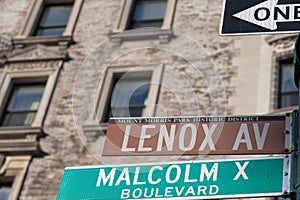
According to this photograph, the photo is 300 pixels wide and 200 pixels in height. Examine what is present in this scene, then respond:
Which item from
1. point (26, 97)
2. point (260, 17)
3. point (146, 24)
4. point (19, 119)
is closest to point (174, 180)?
point (260, 17)

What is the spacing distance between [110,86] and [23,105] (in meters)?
2.21

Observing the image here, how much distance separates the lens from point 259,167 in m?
3.79

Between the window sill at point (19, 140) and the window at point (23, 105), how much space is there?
532 millimetres

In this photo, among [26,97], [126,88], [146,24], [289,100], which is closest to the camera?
[126,88]

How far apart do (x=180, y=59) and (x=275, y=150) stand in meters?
9.14

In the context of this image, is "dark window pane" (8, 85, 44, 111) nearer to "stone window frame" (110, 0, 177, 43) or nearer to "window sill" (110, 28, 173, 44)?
"stone window frame" (110, 0, 177, 43)

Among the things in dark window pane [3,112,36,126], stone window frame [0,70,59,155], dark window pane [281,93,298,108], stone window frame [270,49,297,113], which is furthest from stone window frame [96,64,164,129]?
dark window pane [281,93,298,108]

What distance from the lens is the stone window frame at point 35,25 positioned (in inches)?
558

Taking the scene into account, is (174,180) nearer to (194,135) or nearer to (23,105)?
(194,135)

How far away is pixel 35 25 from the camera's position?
15.1m

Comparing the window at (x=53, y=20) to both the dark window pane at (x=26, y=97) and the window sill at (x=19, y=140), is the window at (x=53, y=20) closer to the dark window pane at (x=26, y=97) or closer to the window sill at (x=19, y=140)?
the dark window pane at (x=26, y=97)

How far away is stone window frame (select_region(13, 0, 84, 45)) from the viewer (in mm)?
14172

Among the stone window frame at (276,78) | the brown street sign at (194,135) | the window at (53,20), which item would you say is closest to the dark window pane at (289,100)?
the stone window frame at (276,78)

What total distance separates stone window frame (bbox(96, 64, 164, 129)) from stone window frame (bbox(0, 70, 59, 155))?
1288 millimetres
